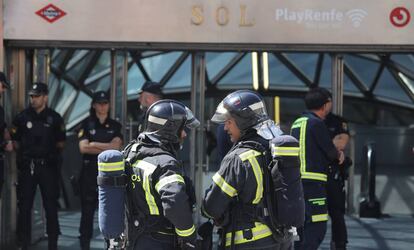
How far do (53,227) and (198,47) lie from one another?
248 centimetres

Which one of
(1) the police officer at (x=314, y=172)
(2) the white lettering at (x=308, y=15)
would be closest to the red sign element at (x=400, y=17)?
(2) the white lettering at (x=308, y=15)

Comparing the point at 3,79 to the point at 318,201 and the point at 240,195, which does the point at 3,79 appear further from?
the point at 240,195

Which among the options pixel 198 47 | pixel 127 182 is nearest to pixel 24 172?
pixel 198 47

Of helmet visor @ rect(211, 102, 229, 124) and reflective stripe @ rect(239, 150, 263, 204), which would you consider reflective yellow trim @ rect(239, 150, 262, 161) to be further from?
helmet visor @ rect(211, 102, 229, 124)

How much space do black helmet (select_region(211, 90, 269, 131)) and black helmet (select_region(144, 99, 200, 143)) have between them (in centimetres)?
24

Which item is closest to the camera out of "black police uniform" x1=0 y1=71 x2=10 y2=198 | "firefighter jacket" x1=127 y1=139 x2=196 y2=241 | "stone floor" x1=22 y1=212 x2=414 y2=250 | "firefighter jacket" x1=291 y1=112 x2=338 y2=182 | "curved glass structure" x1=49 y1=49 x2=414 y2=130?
"firefighter jacket" x1=127 y1=139 x2=196 y2=241

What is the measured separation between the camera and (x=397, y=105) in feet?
42.0

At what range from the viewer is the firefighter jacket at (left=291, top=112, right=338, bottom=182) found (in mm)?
5285

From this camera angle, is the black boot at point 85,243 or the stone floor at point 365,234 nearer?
the black boot at point 85,243

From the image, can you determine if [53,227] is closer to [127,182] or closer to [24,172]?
[24,172]

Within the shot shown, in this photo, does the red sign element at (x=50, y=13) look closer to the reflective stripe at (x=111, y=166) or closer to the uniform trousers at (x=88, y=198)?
the uniform trousers at (x=88, y=198)

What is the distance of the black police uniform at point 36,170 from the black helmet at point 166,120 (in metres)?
3.01

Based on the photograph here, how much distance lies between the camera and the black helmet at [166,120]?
11.5 ft

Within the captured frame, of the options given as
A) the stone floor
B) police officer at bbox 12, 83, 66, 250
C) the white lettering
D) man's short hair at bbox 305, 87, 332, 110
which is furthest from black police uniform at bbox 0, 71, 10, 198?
man's short hair at bbox 305, 87, 332, 110
